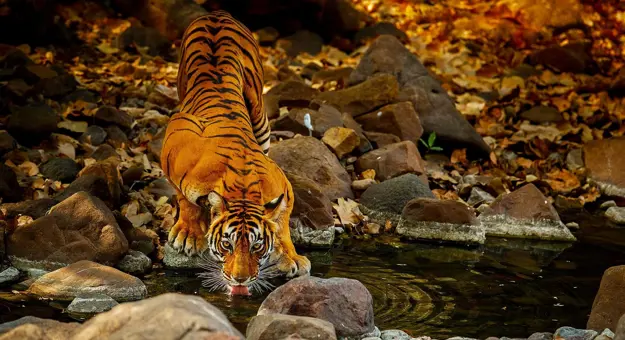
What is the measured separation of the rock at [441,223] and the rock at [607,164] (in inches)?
82.2

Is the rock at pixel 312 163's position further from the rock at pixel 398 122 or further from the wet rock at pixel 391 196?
the rock at pixel 398 122

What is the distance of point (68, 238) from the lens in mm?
5492

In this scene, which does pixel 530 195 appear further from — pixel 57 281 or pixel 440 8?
pixel 440 8

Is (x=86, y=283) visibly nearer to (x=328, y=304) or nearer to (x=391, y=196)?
(x=328, y=304)

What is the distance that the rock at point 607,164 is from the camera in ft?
26.9

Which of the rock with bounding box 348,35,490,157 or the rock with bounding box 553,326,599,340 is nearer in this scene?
the rock with bounding box 553,326,599,340

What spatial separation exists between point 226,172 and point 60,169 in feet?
6.76

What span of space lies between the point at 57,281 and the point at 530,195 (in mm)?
3536

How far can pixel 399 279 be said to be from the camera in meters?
5.66

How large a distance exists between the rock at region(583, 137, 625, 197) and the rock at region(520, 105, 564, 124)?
1.18 metres

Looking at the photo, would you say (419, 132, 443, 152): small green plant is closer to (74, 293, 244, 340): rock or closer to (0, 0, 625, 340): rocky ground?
(0, 0, 625, 340): rocky ground

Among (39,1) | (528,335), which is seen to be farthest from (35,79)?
(528,335)

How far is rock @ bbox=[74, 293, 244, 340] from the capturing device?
252 centimetres

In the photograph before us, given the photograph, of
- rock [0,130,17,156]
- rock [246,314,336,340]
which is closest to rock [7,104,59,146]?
rock [0,130,17,156]
